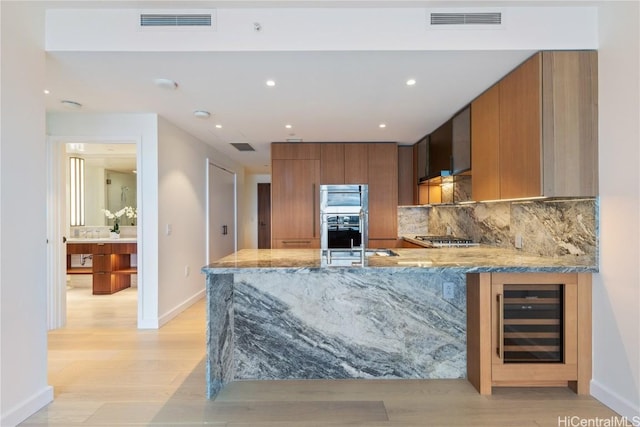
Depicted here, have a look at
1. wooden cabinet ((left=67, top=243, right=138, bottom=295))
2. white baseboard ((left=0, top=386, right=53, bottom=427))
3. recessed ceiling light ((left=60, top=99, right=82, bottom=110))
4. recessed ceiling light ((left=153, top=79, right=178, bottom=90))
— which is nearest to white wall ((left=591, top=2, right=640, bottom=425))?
recessed ceiling light ((left=153, top=79, right=178, bottom=90))

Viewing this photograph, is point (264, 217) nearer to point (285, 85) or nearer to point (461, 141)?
point (461, 141)

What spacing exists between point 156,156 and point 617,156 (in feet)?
12.6

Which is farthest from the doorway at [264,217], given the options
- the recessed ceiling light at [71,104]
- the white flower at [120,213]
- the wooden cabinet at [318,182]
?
the recessed ceiling light at [71,104]

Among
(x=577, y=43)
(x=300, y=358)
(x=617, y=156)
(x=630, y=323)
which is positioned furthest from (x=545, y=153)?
(x=300, y=358)

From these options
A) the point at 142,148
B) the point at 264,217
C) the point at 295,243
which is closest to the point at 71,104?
the point at 142,148

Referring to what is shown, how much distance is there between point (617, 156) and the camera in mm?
1990

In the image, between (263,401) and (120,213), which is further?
(120,213)

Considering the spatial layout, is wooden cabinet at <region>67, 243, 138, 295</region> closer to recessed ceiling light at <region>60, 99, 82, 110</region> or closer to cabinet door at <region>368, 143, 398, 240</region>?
recessed ceiling light at <region>60, 99, 82, 110</region>

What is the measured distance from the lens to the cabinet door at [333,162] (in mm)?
4770

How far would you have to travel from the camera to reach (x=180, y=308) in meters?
4.08

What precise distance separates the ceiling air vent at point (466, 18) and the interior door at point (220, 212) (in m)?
3.83

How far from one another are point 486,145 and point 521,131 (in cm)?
46

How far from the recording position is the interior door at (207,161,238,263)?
5156 millimetres

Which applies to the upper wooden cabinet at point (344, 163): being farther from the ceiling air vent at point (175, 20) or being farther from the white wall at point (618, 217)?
the white wall at point (618, 217)
